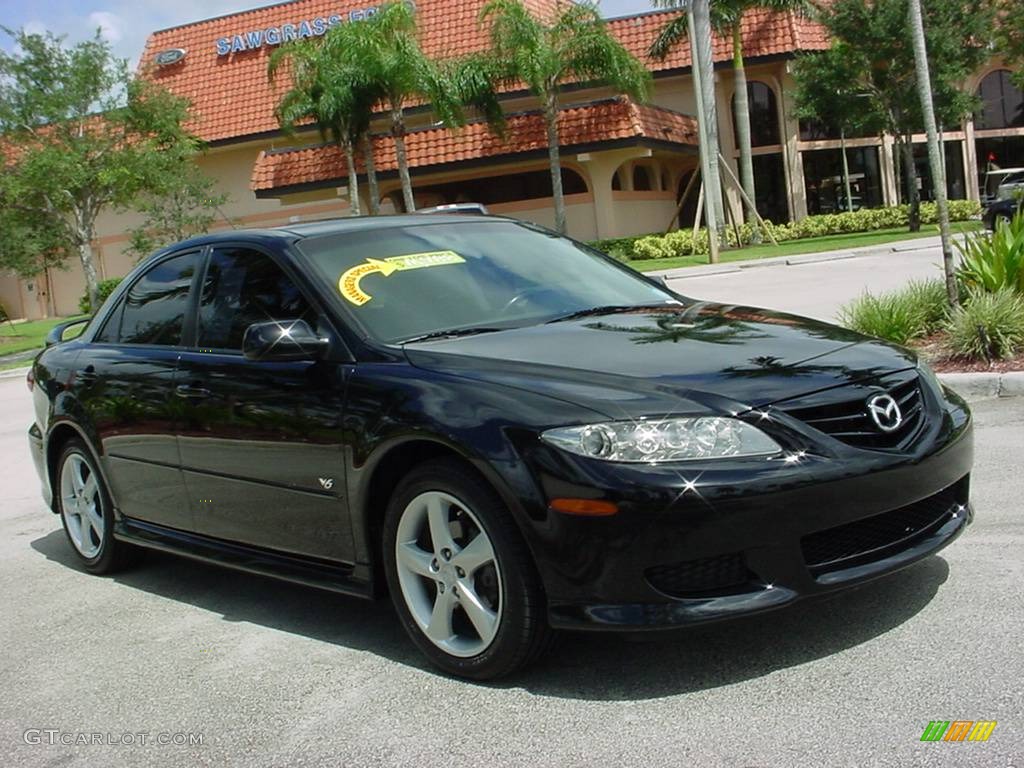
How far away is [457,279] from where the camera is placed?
5113 millimetres

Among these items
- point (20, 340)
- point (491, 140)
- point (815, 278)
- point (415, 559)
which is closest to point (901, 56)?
point (491, 140)

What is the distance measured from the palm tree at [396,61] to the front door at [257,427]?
28965 millimetres

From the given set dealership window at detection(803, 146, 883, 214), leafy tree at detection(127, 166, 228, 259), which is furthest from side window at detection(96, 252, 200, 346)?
dealership window at detection(803, 146, 883, 214)

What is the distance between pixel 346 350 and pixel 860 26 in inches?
1291

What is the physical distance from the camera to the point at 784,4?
33625 millimetres

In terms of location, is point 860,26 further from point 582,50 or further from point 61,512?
point 61,512

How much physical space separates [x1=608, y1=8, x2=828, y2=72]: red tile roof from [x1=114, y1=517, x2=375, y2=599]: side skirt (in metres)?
34.9

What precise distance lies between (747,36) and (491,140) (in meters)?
9.82

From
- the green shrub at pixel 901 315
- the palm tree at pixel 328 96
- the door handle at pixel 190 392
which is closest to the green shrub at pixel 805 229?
the palm tree at pixel 328 96

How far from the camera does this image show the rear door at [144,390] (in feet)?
18.1

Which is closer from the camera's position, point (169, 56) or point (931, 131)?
point (931, 131)

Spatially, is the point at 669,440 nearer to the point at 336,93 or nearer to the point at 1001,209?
the point at 1001,209

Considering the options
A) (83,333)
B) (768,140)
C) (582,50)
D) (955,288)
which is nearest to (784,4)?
(582,50)

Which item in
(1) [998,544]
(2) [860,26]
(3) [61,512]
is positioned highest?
(2) [860,26]
